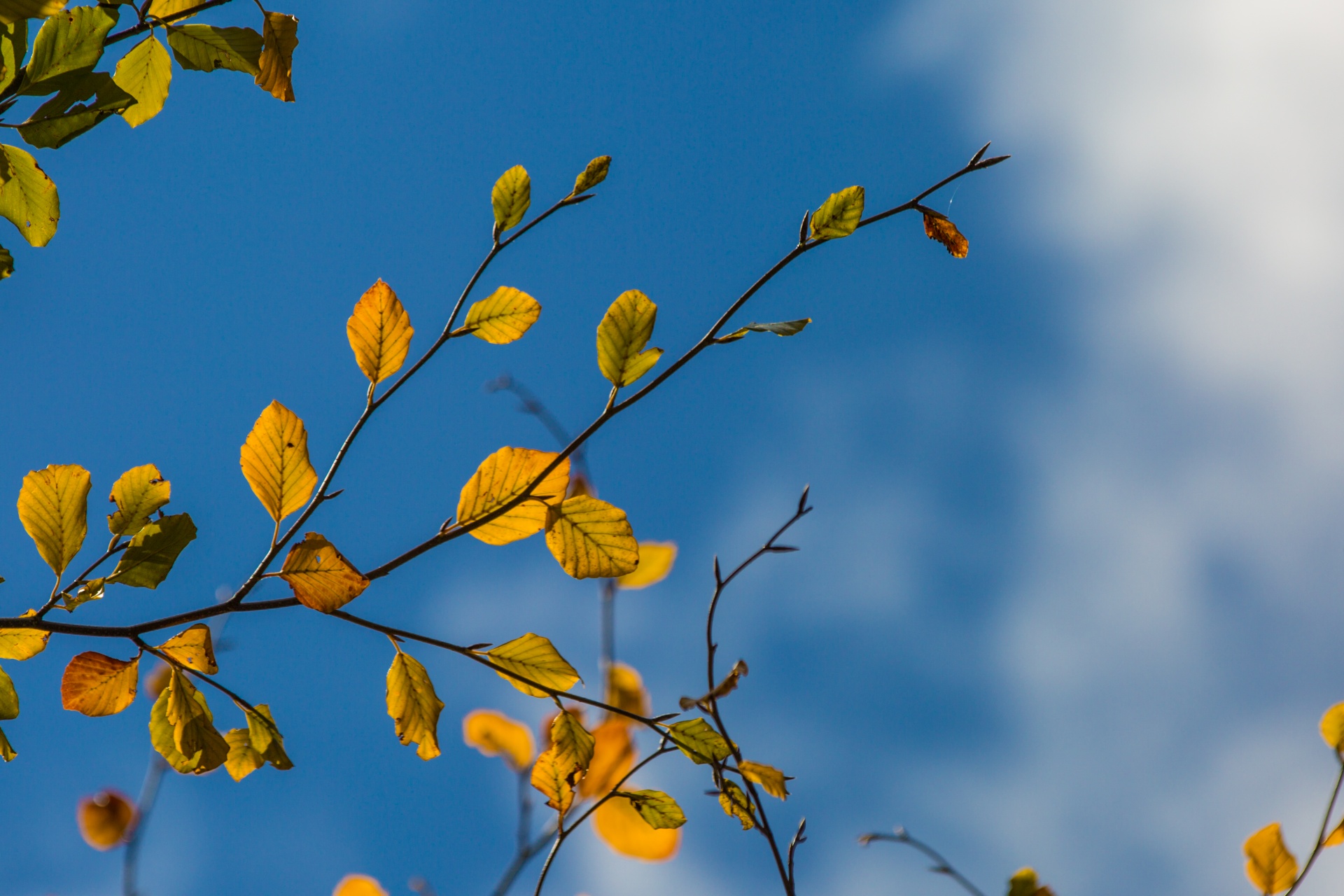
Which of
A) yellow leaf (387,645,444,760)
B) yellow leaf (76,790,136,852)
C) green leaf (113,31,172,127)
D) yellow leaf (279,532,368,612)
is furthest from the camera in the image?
yellow leaf (76,790,136,852)

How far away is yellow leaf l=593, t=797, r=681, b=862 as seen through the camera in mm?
804

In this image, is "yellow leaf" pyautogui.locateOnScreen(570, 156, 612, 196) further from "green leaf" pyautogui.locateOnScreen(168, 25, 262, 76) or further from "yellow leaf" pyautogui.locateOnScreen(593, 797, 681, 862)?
"yellow leaf" pyautogui.locateOnScreen(593, 797, 681, 862)

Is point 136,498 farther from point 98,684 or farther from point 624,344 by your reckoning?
point 624,344

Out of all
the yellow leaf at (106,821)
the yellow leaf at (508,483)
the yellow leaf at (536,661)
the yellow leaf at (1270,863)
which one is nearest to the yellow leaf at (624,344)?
the yellow leaf at (508,483)

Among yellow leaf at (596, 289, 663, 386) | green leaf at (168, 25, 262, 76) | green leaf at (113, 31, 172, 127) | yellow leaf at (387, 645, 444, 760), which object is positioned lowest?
yellow leaf at (387, 645, 444, 760)

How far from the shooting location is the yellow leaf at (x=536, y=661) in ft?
2.23

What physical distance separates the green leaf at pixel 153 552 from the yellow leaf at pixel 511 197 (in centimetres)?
38

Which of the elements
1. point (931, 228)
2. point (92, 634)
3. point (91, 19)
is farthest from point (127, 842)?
point (931, 228)

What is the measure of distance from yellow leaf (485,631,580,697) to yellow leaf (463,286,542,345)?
0.27 m

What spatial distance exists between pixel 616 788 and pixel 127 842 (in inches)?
35.3

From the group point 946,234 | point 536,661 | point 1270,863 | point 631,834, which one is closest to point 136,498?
point 536,661

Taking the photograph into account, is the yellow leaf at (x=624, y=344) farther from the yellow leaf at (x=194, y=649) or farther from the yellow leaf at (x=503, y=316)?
the yellow leaf at (x=194, y=649)

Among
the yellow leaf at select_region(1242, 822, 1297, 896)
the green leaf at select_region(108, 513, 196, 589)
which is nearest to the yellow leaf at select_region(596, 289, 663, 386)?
the green leaf at select_region(108, 513, 196, 589)

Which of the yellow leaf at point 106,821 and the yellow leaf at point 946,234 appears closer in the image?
the yellow leaf at point 946,234
